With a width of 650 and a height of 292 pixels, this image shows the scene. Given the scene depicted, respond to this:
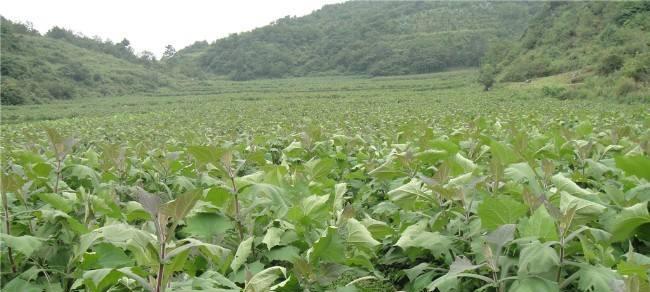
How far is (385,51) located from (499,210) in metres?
104

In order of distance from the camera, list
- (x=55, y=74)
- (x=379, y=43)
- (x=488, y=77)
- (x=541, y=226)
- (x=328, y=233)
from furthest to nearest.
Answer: (x=379, y=43), (x=55, y=74), (x=488, y=77), (x=328, y=233), (x=541, y=226)

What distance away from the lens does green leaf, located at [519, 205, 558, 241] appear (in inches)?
70.0

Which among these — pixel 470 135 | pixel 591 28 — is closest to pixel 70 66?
pixel 591 28

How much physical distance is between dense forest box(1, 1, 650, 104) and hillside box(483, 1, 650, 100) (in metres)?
0.10

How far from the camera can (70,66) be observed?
6488cm

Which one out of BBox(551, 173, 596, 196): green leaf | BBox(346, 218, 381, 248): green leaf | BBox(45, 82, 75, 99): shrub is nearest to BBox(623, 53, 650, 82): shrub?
BBox(551, 173, 596, 196): green leaf

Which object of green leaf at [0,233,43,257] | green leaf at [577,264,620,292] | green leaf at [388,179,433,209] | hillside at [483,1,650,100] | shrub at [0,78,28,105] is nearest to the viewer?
green leaf at [577,264,620,292]

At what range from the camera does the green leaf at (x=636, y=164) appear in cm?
237

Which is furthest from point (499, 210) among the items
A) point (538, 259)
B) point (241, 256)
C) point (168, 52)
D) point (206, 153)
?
point (168, 52)

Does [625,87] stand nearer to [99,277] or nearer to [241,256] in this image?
[241,256]

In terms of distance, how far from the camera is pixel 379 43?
11006 cm

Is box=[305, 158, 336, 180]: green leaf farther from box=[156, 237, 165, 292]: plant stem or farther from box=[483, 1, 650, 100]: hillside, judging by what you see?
box=[483, 1, 650, 100]: hillside

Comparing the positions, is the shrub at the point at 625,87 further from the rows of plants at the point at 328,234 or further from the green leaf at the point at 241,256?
the green leaf at the point at 241,256

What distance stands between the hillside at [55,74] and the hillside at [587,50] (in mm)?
45419
